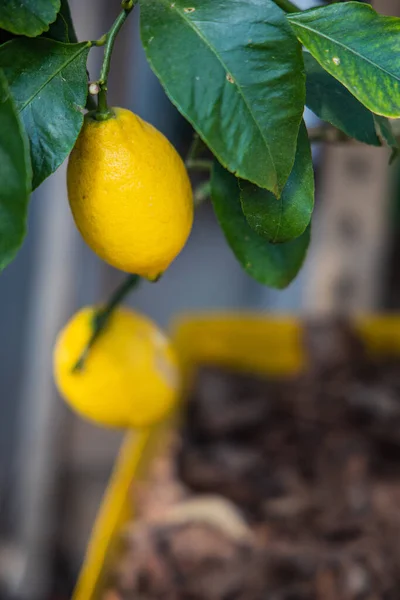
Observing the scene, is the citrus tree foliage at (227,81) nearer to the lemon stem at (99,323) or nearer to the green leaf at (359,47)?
the green leaf at (359,47)

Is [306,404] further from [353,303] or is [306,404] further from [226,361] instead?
[353,303]

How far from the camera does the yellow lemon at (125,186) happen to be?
425 millimetres

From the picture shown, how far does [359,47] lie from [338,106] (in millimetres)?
68

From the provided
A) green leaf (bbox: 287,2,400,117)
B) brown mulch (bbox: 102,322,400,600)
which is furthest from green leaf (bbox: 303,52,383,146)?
brown mulch (bbox: 102,322,400,600)

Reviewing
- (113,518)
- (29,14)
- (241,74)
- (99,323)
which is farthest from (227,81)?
(113,518)

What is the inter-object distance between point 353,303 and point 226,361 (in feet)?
1.06

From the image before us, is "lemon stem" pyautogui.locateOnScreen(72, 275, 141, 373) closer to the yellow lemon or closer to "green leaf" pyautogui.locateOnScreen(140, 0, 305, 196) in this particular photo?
the yellow lemon

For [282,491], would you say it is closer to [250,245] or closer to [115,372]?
[115,372]

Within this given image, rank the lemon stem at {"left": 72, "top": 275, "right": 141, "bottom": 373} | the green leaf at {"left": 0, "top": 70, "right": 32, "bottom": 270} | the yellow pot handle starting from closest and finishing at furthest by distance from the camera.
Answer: the green leaf at {"left": 0, "top": 70, "right": 32, "bottom": 270} < the lemon stem at {"left": 72, "top": 275, "right": 141, "bottom": 373} < the yellow pot handle

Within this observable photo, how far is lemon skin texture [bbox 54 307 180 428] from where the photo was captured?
0.71 metres

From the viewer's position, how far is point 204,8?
37 centimetres

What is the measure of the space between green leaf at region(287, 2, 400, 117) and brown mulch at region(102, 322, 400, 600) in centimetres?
60

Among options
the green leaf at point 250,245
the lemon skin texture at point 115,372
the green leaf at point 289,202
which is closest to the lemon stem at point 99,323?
the lemon skin texture at point 115,372

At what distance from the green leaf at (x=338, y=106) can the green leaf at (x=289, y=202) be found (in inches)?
2.4
